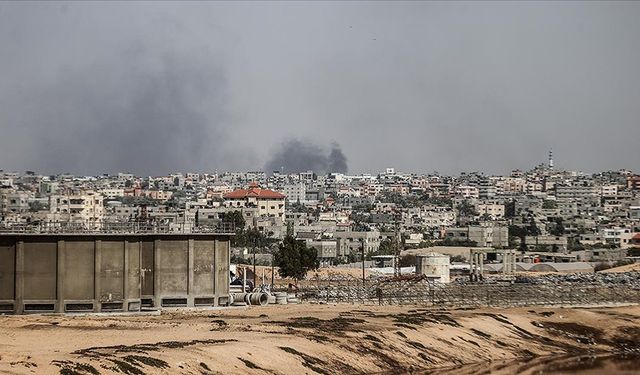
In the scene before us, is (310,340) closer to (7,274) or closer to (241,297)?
(7,274)

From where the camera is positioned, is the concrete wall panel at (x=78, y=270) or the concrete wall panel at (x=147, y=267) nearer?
the concrete wall panel at (x=78, y=270)

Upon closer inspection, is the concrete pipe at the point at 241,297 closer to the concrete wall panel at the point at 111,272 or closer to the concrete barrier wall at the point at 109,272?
the concrete barrier wall at the point at 109,272

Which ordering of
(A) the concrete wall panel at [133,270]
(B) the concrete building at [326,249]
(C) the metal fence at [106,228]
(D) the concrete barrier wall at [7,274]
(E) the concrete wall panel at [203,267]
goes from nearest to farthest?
(D) the concrete barrier wall at [7,274], (C) the metal fence at [106,228], (A) the concrete wall panel at [133,270], (E) the concrete wall panel at [203,267], (B) the concrete building at [326,249]

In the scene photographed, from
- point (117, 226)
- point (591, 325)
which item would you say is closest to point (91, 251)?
point (117, 226)

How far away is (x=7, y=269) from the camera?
76500 millimetres

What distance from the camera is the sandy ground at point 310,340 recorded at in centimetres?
5603

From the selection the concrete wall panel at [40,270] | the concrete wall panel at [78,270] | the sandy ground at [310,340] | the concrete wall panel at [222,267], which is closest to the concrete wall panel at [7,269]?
the concrete wall panel at [40,270]

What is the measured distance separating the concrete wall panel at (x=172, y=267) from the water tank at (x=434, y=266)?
2308 inches

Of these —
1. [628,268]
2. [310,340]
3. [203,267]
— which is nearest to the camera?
[310,340]

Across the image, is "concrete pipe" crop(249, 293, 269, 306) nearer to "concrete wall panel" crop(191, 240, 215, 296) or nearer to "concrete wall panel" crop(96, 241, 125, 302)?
"concrete wall panel" crop(191, 240, 215, 296)

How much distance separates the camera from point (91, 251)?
78.2 metres

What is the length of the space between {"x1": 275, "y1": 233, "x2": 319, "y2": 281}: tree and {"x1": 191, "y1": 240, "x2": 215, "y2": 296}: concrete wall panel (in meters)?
48.5

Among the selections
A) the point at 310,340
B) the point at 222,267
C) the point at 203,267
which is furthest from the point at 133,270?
the point at 310,340

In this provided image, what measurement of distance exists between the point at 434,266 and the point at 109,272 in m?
63.8
